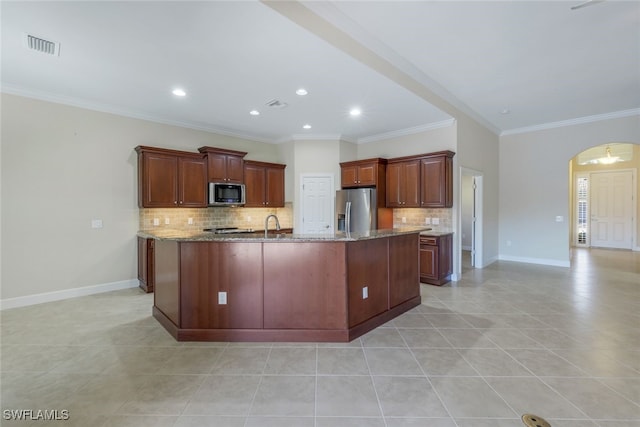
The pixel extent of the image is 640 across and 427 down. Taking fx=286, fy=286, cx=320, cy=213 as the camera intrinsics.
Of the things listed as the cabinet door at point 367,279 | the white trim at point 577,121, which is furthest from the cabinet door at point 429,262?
the white trim at point 577,121

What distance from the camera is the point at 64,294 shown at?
416 centimetres

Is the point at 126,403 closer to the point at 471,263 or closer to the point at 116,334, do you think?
the point at 116,334

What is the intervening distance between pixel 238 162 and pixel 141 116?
1.74m

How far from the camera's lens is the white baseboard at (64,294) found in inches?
149

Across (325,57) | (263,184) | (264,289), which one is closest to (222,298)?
(264,289)

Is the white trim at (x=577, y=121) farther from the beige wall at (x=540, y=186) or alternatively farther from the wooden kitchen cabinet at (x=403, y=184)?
the wooden kitchen cabinet at (x=403, y=184)

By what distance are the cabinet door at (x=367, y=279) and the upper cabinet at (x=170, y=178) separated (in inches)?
135

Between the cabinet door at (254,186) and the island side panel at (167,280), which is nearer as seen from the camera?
the island side panel at (167,280)

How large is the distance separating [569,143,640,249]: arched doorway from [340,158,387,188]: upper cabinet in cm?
646

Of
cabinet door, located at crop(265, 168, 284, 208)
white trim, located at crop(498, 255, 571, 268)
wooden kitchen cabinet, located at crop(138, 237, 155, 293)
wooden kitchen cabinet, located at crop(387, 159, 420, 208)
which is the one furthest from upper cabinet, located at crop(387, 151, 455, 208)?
wooden kitchen cabinet, located at crop(138, 237, 155, 293)

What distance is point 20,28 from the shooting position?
259cm

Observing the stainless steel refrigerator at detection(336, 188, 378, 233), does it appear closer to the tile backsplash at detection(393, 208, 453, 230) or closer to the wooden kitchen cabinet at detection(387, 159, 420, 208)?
the wooden kitchen cabinet at detection(387, 159, 420, 208)

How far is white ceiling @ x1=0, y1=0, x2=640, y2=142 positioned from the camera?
252 cm

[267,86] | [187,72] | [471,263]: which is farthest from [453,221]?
[187,72]
